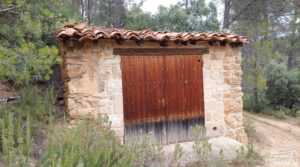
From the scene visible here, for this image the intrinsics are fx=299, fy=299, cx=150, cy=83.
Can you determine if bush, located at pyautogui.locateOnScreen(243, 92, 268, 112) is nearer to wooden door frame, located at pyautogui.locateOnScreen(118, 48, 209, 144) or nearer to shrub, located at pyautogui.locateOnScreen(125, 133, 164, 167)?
wooden door frame, located at pyautogui.locateOnScreen(118, 48, 209, 144)

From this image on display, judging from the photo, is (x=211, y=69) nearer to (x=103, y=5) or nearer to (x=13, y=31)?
(x=13, y=31)

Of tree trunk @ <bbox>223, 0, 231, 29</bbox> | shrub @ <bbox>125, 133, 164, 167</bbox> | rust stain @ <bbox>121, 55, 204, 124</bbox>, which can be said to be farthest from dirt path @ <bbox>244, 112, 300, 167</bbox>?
tree trunk @ <bbox>223, 0, 231, 29</bbox>

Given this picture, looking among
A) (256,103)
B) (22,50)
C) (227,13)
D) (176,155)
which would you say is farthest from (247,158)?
(227,13)

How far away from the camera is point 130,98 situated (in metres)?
5.76

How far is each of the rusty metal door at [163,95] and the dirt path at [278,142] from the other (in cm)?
182

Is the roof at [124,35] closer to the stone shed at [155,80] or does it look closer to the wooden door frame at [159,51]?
the stone shed at [155,80]

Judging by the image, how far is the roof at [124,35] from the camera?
16.3ft

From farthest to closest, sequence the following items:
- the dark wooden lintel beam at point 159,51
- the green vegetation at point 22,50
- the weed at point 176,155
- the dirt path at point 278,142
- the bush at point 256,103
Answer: the bush at point 256,103, the dirt path at point 278,142, the dark wooden lintel beam at point 159,51, the weed at point 176,155, the green vegetation at point 22,50

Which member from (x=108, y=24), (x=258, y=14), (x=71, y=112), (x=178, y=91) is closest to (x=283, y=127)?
(x=258, y=14)

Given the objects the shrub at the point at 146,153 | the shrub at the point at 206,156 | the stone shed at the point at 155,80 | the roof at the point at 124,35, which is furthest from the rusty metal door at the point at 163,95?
the shrub at the point at 146,153

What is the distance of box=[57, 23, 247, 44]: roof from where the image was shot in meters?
4.96

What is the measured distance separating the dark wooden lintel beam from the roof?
0.35 m

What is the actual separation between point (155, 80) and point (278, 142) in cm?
437

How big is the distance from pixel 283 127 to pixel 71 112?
751 centimetres
